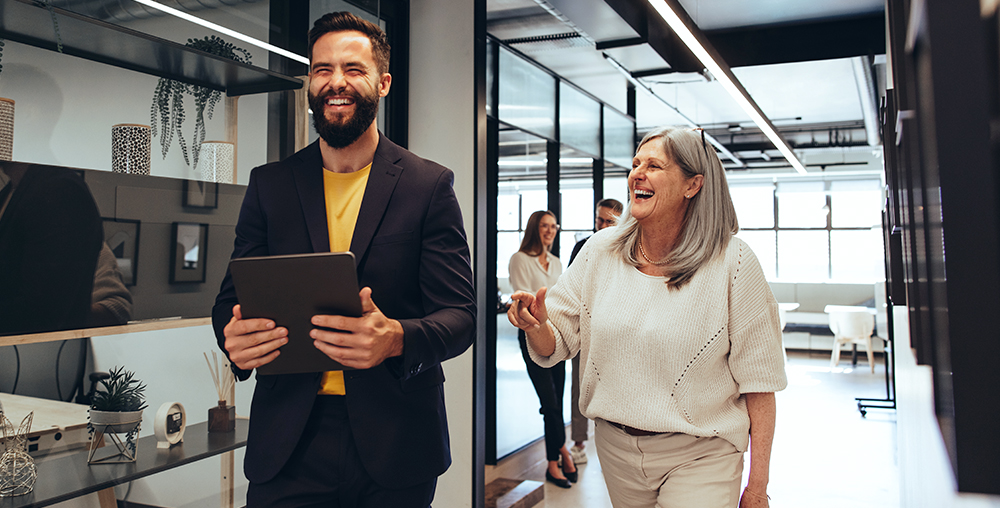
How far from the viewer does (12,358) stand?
1.86 m

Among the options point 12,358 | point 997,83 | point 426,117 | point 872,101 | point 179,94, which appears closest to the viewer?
point 997,83

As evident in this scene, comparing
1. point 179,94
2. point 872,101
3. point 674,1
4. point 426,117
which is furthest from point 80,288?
point 872,101

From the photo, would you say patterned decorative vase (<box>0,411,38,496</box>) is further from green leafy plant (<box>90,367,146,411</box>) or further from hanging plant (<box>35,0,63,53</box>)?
hanging plant (<box>35,0,63,53</box>)

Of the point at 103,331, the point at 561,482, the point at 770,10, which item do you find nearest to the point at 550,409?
the point at 561,482

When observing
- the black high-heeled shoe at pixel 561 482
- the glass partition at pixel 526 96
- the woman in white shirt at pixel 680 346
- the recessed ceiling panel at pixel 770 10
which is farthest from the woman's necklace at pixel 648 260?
the recessed ceiling panel at pixel 770 10

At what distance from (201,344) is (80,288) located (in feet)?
1.75

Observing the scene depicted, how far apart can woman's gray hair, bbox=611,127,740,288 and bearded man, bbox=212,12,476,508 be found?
0.58 metres

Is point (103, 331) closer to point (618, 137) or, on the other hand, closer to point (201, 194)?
point (201, 194)

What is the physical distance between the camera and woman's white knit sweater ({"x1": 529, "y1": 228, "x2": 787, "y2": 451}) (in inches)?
68.0

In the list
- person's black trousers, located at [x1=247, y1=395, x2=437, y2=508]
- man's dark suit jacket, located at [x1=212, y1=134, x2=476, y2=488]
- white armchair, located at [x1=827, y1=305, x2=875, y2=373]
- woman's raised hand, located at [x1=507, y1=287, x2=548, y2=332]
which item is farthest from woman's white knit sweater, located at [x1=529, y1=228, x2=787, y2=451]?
white armchair, located at [x1=827, y1=305, x2=875, y2=373]

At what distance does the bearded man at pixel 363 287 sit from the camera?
1416 mm

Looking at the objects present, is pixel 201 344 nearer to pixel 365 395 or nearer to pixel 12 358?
pixel 12 358

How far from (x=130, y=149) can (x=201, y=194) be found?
260 mm

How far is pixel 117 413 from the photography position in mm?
2037
